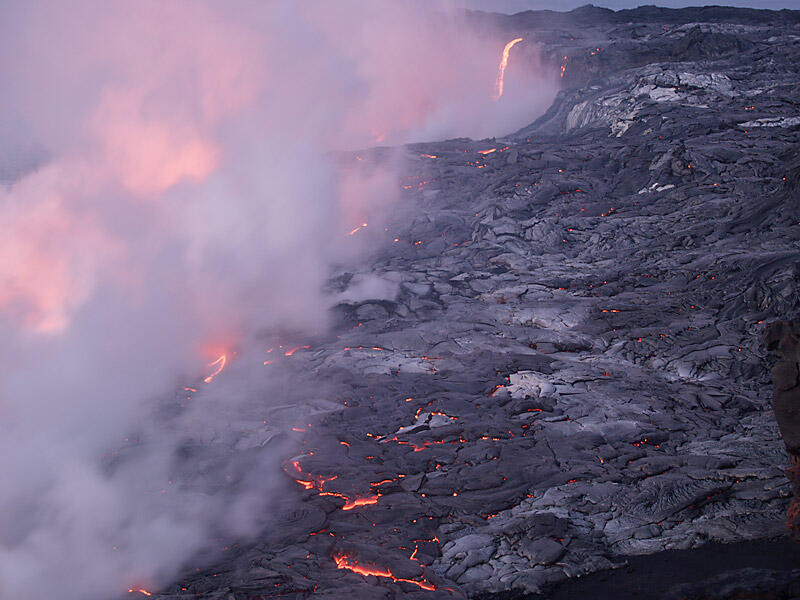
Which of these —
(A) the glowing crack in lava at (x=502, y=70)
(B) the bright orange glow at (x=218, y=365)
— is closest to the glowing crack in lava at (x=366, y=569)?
(B) the bright orange glow at (x=218, y=365)

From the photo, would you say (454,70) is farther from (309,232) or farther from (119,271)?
(119,271)

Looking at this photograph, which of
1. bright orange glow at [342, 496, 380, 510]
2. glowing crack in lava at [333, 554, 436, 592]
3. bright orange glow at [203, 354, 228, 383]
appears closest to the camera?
glowing crack in lava at [333, 554, 436, 592]

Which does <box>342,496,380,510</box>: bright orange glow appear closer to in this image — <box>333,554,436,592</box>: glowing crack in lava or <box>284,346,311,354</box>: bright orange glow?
<box>333,554,436,592</box>: glowing crack in lava

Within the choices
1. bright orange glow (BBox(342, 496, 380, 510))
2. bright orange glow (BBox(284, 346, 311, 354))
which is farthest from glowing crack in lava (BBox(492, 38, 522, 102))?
bright orange glow (BBox(342, 496, 380, 510))

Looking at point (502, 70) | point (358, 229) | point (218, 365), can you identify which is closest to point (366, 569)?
point (218, 365)

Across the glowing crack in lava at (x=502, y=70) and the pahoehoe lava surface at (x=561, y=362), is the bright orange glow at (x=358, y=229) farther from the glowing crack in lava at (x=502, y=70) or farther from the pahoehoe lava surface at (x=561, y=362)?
the glowing crack in lava at (x=502, y=70)

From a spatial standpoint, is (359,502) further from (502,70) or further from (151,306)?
(502,70)

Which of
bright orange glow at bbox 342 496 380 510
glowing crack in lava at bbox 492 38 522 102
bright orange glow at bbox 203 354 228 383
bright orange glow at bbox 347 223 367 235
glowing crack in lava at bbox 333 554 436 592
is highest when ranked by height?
glowing crack in lava at bbox 492 38 522 102
